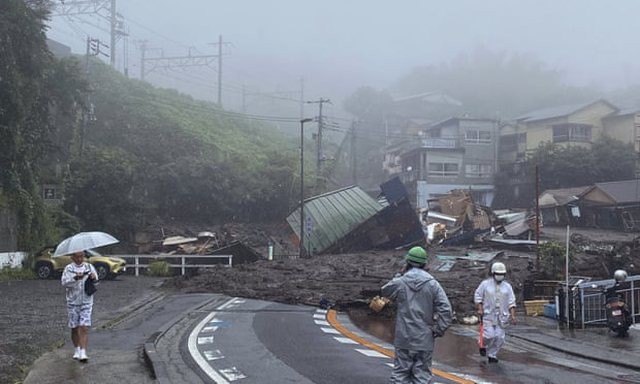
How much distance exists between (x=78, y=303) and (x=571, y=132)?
6105 centimetres

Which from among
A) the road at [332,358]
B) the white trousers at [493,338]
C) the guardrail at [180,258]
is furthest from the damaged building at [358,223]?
the white trousers at [493,338]

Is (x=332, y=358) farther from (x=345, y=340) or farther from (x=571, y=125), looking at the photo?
(x=571, y=125)

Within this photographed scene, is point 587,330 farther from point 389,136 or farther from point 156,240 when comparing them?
point 389,136

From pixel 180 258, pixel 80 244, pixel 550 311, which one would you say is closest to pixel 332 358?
pixel 80 244

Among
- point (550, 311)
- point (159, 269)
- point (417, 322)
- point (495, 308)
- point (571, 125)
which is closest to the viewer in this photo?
point (417, 322)

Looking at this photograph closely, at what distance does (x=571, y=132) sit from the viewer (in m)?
62.7

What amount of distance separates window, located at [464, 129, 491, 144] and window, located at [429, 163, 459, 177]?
3501 millimetres

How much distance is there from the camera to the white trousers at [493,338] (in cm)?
984

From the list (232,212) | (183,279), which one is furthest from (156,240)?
(183,279)

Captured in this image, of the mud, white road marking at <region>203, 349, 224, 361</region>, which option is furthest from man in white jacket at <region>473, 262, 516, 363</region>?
the mud

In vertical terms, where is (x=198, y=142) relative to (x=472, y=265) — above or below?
→ above

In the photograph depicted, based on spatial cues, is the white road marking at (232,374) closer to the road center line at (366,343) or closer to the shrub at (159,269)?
the road center line at (366,343)

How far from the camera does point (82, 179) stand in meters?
41.0

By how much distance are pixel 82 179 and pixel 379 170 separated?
150 ft
